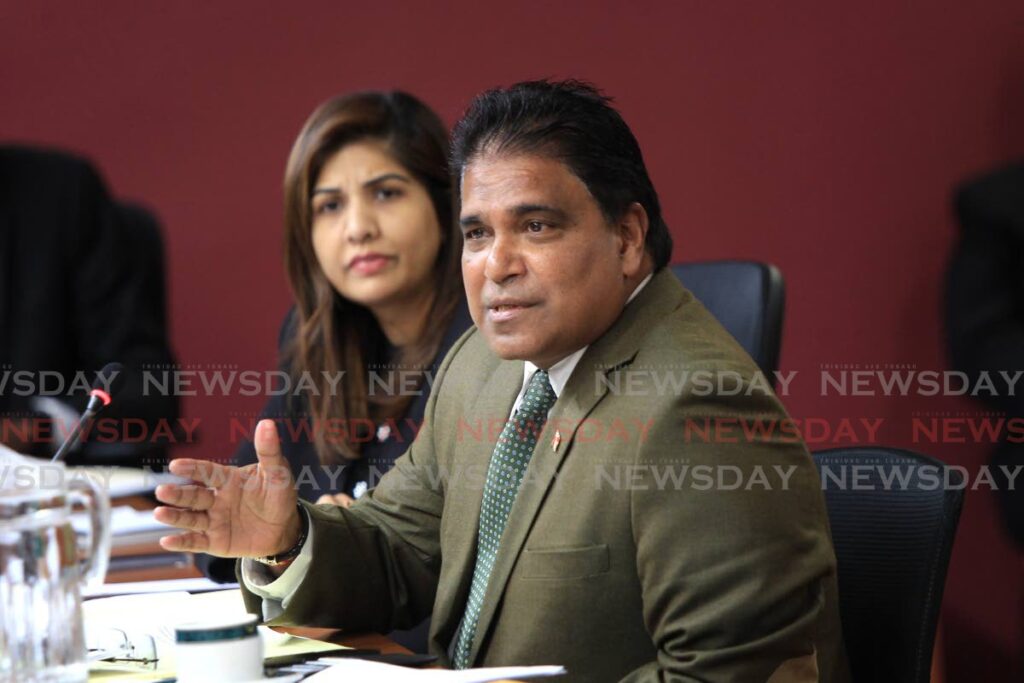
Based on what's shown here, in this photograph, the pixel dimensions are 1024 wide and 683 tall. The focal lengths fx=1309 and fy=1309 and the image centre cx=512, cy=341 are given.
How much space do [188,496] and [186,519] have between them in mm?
37

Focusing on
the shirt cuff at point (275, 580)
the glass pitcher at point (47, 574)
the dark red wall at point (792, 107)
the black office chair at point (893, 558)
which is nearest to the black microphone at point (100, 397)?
the shirt cuff at point (275, 580)

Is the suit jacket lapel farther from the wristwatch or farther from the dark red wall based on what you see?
the dark red wall

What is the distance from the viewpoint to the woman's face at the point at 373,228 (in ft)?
8.36

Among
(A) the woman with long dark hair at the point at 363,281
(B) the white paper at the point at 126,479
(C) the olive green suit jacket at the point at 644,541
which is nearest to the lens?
(C) the olive green suit jacket at the point at 644,541

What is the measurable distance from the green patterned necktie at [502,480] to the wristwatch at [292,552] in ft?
0.76

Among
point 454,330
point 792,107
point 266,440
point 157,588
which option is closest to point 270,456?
point 266,440

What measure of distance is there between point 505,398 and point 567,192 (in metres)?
0.33

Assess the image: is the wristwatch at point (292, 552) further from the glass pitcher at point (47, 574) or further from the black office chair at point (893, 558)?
the black office chair at point (893, 558)

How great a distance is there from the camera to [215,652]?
124 cm

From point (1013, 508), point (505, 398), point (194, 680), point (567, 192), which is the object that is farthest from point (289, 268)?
point (1013, 508)

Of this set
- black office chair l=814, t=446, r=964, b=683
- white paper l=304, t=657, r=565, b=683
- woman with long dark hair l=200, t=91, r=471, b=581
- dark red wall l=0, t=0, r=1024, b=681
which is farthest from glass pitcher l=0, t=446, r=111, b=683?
dark red wall l=0, t=0, r=1024, b=681

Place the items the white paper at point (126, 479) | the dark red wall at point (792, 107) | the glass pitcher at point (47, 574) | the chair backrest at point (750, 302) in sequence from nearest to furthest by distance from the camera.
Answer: the glass pitcher at point (47, 574) → the chair backrest at point (750, 302) → the white paper at point (126, 479) → the dark red wall at point (792, 107)

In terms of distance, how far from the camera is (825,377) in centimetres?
363

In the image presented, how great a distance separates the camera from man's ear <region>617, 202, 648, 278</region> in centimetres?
166
